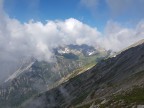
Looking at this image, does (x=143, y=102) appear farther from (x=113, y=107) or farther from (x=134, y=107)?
(x=113, y=107)

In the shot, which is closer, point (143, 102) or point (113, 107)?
point (143, 102)

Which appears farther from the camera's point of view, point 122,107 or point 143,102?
point 122,107

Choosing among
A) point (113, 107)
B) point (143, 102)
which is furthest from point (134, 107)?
point (113, 107)

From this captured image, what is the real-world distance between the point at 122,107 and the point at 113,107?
21.7 ft

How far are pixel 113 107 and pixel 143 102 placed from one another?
1402cm

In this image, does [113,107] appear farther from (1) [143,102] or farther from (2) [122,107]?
(1) [143,102]

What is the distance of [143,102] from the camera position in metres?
77.2

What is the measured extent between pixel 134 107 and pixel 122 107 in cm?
824

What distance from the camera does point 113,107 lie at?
8894cm

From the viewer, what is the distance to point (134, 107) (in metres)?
74.8

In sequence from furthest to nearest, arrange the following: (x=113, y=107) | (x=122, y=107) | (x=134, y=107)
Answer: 1. (x=113, y=107)
2. (x=122, y=107)
3. (x=134, y=107)

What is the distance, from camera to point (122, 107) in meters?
82.7

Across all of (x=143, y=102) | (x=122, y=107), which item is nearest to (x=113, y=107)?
(x=122, y=107)

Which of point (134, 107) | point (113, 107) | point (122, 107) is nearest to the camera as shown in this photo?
point (134, 107)
